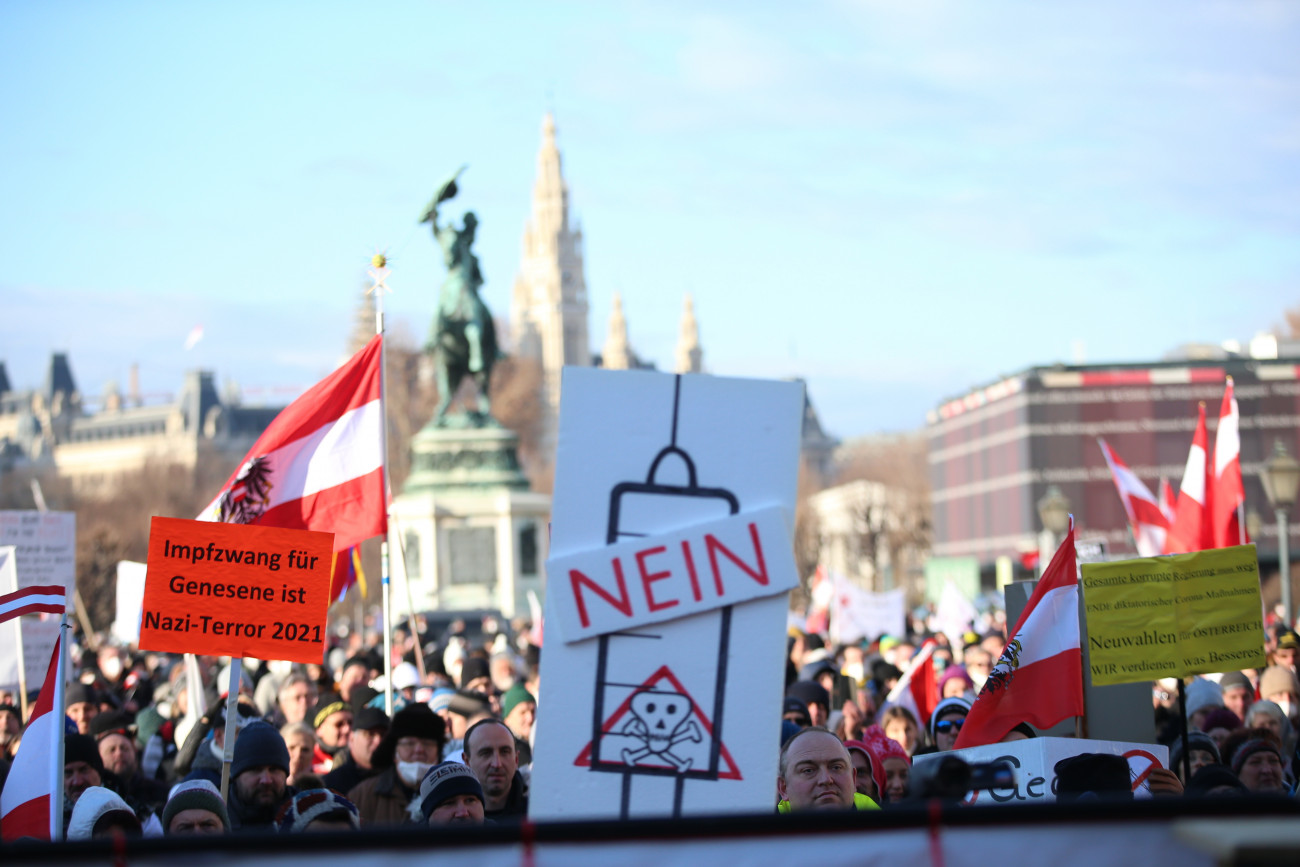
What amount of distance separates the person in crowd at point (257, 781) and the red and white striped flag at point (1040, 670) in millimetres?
2464

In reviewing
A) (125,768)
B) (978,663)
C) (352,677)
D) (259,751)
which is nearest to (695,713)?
(259,751)

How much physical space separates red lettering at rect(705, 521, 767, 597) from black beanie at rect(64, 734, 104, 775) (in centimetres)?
397

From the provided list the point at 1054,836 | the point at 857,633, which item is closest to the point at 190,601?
the point at 1054,836

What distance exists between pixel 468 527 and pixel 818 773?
82.0 ft

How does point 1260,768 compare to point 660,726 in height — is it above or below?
below

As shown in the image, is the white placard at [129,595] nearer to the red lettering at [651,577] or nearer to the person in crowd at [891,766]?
the person in crowd at [891,766]

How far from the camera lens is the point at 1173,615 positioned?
6355mm

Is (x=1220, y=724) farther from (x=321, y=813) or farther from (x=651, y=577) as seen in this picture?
(x=651, y=577)

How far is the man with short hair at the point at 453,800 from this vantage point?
5.12m

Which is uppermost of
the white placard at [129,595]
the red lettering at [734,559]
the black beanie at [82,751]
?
the white placard at [129,595]

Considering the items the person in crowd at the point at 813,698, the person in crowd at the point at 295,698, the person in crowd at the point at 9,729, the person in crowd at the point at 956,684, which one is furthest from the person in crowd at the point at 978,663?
the person in crowd at the point at 9,729

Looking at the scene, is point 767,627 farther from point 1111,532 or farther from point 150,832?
point 1111,532

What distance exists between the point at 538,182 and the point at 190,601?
189580mm

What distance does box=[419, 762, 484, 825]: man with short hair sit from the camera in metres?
5.12
